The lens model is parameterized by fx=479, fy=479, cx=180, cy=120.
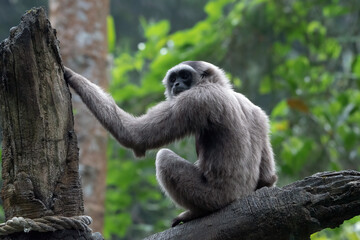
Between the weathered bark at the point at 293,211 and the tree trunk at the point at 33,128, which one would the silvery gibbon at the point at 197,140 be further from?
the tree trunk at the point at 33,128

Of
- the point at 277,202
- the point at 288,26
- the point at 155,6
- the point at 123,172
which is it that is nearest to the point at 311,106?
the point at 288,26

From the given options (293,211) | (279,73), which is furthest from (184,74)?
(279,73)

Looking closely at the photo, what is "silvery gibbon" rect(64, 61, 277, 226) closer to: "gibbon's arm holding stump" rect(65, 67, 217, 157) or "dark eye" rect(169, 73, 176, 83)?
"gibbon's arm holding stump" rect(65, 67, 217, 157)

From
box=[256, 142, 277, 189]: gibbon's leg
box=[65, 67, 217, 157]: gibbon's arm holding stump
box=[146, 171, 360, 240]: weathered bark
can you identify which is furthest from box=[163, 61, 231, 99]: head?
box=[146, 171, 360, 240]: weathered bark

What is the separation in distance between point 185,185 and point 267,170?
1.23 metres

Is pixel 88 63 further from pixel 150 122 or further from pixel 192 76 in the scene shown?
pixel 150 122

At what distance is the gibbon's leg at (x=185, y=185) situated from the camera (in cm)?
545

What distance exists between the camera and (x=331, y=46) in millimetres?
13250

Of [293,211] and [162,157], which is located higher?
[162,157]

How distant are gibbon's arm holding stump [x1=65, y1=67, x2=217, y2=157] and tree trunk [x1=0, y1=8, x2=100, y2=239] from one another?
40.8 inches

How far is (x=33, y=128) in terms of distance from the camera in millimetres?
4508

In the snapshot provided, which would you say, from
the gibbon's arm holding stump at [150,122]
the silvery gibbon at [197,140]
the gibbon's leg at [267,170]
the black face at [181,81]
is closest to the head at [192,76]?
the black face at [181,81]

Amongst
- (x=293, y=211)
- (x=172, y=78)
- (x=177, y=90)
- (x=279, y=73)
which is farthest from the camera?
(x=279, y=73)

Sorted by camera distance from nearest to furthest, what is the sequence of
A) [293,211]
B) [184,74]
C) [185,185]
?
1. [293,211]
2. [185,185]
3. [184,74]
